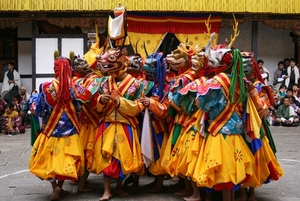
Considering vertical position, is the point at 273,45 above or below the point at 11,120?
above

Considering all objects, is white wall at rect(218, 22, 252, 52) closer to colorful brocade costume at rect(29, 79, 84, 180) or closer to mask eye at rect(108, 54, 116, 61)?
mask eye at rect(108, 54, 116, 61)

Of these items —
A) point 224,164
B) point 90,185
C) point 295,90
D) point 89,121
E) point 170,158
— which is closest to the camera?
point 224,164

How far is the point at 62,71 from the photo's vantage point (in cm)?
561

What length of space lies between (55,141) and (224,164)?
6.28ft

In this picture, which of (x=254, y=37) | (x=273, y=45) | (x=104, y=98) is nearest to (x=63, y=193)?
(x=104, y=98)

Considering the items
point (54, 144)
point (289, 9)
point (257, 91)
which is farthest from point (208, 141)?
point (289, 9)

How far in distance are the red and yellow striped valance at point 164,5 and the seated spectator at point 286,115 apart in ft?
8.37

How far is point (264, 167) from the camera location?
5.33m

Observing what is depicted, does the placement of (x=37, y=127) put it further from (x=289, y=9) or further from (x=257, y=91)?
(x=289, y=9)

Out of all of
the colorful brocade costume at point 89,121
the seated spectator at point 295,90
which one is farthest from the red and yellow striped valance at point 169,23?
the colorful brocade costume at point 89,121

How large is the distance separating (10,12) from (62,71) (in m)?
8.34

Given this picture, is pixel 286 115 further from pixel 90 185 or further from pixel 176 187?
pixel 90 185

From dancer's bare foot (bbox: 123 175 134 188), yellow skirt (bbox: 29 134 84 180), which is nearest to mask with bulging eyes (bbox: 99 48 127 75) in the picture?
yellow skirt (bbox: 29 134 84 180)

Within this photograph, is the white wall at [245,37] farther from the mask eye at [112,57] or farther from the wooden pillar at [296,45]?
the mask eye at [112,57]
